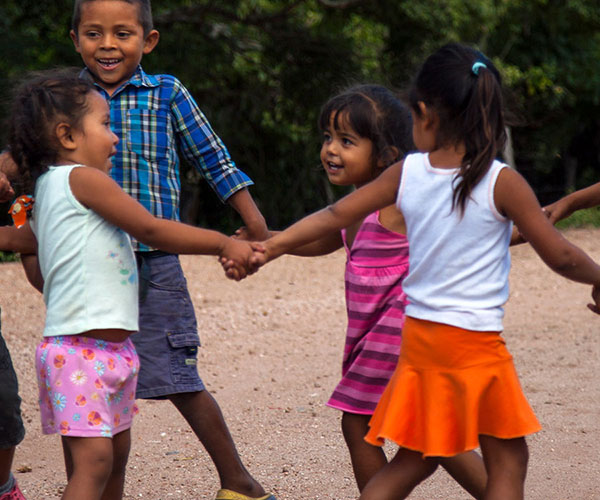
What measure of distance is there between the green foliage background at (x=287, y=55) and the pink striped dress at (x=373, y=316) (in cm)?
719

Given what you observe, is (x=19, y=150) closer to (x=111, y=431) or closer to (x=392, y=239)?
(x=111, y=431)

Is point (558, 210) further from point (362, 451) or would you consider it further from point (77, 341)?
point (77, 341)

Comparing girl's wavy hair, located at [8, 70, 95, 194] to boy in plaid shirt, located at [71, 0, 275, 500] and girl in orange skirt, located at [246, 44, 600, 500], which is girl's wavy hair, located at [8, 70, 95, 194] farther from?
girl in orange skirt, located at [246, 44, 600, 500]

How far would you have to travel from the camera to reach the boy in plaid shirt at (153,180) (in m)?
3.24

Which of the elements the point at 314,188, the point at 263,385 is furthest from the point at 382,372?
the point at 314,188

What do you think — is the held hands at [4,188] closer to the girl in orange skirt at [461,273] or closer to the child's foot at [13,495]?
the child's foot at [13,495]

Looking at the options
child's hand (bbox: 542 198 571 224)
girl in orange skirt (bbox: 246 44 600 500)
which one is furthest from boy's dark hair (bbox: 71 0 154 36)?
child's hand (bbox: 542 198 571 224)

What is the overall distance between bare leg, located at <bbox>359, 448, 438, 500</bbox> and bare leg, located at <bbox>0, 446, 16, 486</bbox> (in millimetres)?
1324

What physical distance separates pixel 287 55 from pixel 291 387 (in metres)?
8.91

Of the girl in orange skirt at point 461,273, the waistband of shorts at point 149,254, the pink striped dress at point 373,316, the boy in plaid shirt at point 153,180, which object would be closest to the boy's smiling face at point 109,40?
the boy in plaid shirt at point 153,180

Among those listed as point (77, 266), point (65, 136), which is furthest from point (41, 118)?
point (77, 266)

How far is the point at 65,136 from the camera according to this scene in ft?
9.11

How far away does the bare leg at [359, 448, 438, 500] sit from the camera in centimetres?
265

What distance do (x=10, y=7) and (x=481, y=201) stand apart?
1079 centimetres
